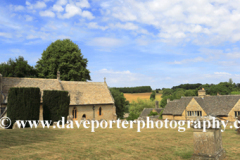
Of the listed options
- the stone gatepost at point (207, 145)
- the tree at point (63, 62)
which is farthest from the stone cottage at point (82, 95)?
the stone gatepost at point (207, 145)

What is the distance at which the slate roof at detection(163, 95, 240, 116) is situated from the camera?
4616 centimetres

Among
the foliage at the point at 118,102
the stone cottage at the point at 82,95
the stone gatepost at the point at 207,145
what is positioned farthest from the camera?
the foliage at the point at 118,102

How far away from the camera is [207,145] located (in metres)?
8.60

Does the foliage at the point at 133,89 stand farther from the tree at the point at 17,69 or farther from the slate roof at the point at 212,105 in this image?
the tree at the point at 17,69

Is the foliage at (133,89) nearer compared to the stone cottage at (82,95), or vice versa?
the stone cottage at (82,95)

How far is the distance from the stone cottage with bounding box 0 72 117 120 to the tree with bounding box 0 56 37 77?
42.8 feet

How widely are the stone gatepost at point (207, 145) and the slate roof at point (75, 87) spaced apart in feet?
99.8

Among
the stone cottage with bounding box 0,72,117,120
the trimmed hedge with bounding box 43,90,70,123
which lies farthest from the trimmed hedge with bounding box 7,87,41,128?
the stone cottage with bounding box 0,72,117,120

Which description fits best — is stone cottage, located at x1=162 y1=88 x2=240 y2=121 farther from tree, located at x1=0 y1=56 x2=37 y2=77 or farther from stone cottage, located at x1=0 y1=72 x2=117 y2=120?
tree, located at x1=0 y1=56 x2=37 y2=77

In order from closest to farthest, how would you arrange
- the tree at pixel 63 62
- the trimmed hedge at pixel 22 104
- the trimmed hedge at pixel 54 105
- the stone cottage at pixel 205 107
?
the trimmed hedge at pixel 22 104, the trimmed hedge at pixel 54 105, the stone cottage at pixel 205 107, the tree at pixel 63 62

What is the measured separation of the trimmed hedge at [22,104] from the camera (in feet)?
82.8

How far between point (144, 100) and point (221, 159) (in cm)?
8825

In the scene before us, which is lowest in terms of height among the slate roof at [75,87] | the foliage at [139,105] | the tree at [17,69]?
the foliage at [139,105]

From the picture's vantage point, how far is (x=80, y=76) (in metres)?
47.7
